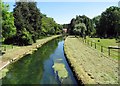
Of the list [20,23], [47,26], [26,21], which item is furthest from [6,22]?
[47,26]

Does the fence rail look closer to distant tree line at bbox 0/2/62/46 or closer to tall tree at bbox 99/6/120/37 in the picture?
distant tree line at bbox 0/2/62/46

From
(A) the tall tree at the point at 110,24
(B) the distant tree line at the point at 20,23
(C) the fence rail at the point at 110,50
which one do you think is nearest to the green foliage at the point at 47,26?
(B) the distant tree line at the point at 20,23

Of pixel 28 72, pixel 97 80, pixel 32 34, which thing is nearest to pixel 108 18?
pixel 32 34

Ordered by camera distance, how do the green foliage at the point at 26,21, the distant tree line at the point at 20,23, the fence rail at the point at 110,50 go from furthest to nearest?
the green foliage at the point at 26,21 < the distant tree line at the point at 20,23 < the fence rail at the point at 110,50

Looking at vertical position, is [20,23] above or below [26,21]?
below

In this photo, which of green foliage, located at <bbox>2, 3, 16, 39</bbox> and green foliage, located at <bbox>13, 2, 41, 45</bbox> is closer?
green foliage, located at <bbox>2, 3, 16, 39</bbox>

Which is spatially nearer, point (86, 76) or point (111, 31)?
point (86, 76)

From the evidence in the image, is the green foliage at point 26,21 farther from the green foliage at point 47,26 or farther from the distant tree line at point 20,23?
the green foliage at point 47,26

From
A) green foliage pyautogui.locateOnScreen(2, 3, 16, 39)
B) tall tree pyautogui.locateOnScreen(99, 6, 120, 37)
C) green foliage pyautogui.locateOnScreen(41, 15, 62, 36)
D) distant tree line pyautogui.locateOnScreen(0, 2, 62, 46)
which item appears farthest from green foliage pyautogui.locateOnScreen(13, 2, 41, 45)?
tall tree pyautogui.locateOnScreen(99, 6, 120, 37)

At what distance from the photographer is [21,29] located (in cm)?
6706

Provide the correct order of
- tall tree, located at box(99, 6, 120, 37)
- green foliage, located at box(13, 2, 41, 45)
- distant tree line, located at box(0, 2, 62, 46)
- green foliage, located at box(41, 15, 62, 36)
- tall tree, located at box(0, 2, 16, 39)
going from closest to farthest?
tall tree, located at box(0, 2, 16, 39), distant tree line, located at box(0, 2, 62, 46), green foliage, located at box(13, 2, 41, 45), tall tree, located at box(99, 6, 120, 37), green foliage, located at box(41, 15, 62, 36)

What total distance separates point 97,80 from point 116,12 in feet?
291

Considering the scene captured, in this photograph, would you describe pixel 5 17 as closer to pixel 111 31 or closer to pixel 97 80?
pixel 97 80

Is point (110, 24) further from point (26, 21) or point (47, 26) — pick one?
point (26, 21)
